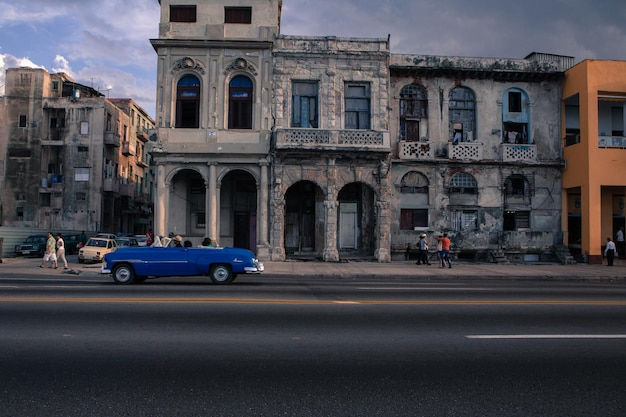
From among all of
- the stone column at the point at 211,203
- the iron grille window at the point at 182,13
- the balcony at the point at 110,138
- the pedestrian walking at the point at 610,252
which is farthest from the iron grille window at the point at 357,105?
the balcony at the point at 110,138

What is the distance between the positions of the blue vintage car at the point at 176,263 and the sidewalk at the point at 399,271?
5.34 metres

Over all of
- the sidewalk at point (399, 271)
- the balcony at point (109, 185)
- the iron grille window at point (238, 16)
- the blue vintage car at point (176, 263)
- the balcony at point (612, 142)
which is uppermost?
the iron grille window at point (238, 16)

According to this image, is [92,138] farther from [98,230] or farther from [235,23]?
[235,23]

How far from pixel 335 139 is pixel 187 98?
8.03 metres

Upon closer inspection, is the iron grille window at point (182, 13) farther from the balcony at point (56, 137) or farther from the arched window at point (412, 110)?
the balcony at point (56, 137)

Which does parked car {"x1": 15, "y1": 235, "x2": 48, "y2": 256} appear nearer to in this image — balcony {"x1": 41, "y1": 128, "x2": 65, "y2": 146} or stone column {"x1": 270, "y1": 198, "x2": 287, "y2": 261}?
balcony {"x1": 41, "y1": 128, "x2": 65, "y2": 146}

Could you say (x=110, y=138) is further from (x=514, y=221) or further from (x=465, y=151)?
(x=514, y=221)

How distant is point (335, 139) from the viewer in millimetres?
26625

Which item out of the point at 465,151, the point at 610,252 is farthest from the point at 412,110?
the point at 610,252

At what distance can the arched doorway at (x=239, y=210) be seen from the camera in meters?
28.6

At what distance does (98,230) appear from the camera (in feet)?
147

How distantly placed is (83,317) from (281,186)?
18.9m

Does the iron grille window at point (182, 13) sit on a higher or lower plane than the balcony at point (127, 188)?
higher

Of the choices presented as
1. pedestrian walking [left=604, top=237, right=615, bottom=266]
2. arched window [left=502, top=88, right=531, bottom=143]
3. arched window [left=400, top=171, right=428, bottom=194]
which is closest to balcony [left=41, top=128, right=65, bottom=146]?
arched window [left=400, top=171, right=428, bottom=194]
